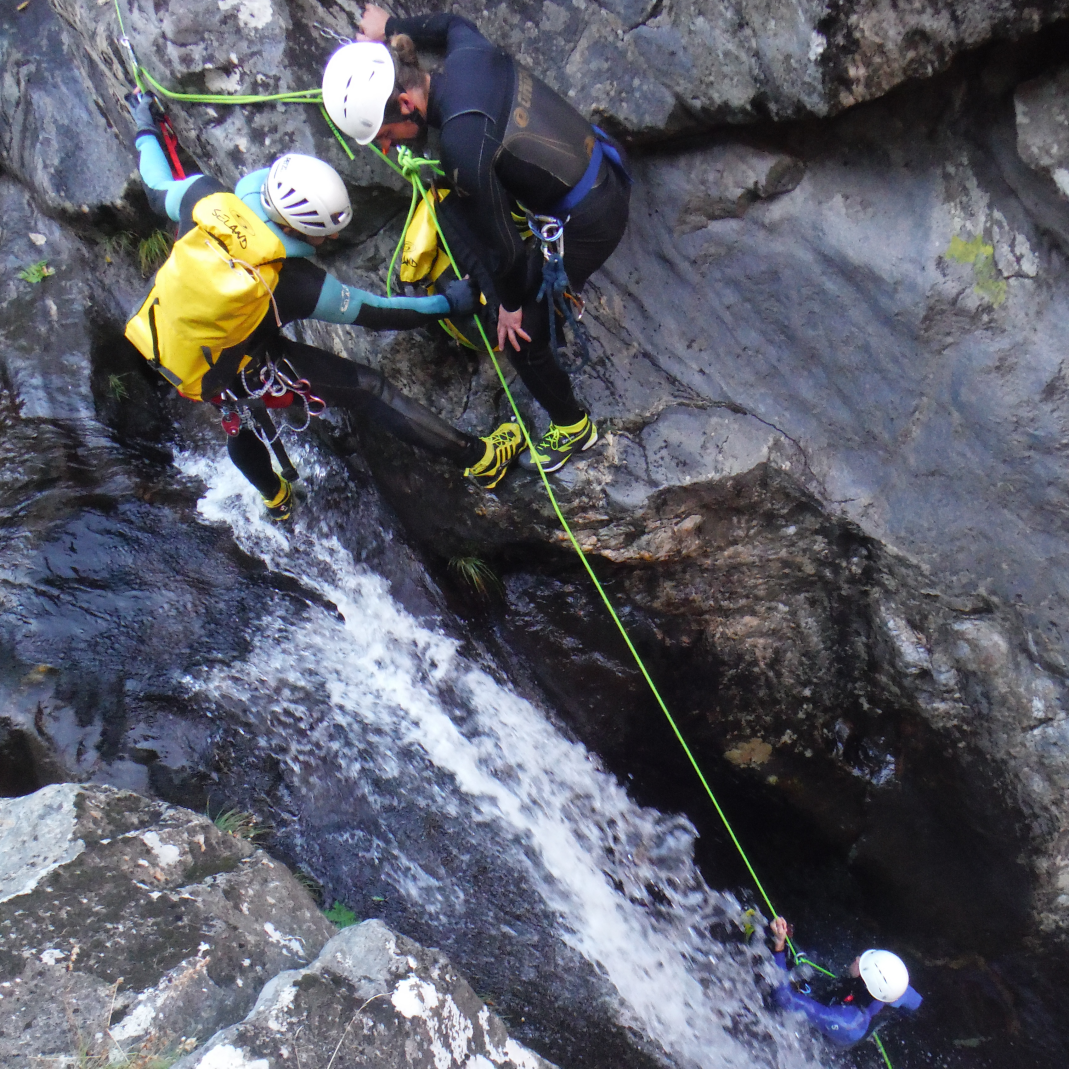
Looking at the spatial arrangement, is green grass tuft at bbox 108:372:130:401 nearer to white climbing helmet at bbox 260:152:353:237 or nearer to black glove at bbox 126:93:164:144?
black glove at bbox 126:93:164:144

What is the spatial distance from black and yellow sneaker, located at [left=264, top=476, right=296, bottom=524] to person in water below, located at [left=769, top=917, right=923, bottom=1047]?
3.82 m

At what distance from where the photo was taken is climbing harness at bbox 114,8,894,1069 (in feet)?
10.2

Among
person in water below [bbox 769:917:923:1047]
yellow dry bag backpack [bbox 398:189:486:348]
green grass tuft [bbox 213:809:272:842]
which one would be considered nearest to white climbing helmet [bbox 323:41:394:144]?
yellow dry bag backpack [bbox 398:189:486:348]

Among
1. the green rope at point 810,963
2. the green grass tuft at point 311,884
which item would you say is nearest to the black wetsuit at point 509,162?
the green grass tuft at point 311,884

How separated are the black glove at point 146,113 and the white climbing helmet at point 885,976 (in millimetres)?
5625

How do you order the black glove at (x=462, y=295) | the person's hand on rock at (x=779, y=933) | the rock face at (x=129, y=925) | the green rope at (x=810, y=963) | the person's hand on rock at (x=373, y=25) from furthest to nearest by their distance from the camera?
the green rope at (x=810, y=963), the person's hand on rock at (x=779, y=933), the black glove at (x=462, y=295), the person's hand on rock at (x=373, y=25), the rock face at (x=129, y=925)

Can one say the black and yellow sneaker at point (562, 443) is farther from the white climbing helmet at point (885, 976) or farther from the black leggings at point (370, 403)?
the white climbing helmet at point (885, 976)

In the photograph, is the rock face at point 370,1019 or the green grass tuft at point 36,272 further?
the green grass tuft at point 36,272

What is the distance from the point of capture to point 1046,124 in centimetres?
286

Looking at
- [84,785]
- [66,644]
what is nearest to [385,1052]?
[84,785]

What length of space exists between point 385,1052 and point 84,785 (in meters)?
1.57

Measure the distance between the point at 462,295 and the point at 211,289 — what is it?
1.11 m

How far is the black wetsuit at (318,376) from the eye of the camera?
306 centimetres

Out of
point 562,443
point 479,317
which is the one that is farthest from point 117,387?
point 562,443
